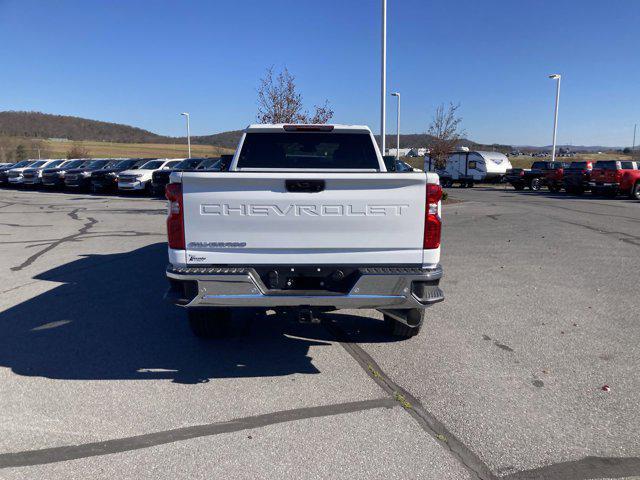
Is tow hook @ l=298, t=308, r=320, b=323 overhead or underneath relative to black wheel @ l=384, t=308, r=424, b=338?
overhead

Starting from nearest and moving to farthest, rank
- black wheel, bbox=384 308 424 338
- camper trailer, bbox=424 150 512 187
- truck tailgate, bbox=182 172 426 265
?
1. truck tailgate, bbox=182 172 426 265
2. black wheel, bbox=384 308 424 338
3. camper trailer, bbox=424 150 512 187

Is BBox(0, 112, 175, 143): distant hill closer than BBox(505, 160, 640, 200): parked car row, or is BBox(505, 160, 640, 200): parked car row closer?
BBox(505, 160, 640, 200): parked car row

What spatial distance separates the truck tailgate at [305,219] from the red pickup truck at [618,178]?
2430 centimetres

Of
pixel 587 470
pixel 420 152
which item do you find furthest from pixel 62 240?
pixel 420 152

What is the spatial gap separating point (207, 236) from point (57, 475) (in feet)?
5.82

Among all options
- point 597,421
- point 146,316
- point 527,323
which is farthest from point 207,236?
point 527,323

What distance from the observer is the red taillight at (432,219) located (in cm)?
391

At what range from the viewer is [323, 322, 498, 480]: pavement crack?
3020mm

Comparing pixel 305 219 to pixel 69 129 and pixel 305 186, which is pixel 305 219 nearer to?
pixel 305 186

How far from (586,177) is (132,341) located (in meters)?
26.5

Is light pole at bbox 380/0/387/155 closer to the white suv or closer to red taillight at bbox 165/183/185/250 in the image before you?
the white suv

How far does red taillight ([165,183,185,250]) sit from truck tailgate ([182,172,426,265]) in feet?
0.15

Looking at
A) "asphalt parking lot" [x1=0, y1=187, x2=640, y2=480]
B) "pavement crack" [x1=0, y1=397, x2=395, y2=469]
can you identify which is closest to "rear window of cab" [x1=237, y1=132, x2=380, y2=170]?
"asphalt parking lot" [x1=0, y1=187, x2=640, y2=480]

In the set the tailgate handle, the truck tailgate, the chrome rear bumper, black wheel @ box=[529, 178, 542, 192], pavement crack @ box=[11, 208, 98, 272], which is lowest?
black wheel @ box=[529, 178, 542, 192]
